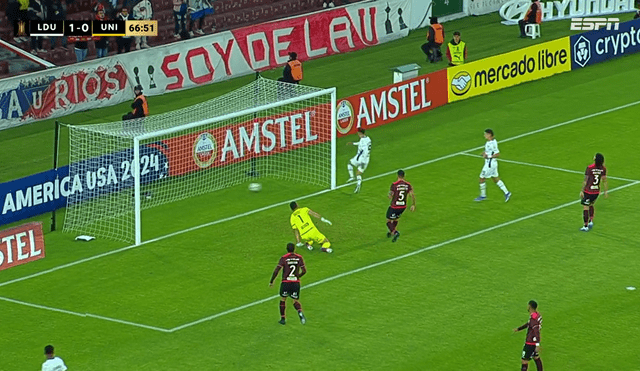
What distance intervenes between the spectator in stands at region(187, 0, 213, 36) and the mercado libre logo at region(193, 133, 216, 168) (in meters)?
15.5

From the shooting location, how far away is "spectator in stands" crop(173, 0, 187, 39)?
176 feet

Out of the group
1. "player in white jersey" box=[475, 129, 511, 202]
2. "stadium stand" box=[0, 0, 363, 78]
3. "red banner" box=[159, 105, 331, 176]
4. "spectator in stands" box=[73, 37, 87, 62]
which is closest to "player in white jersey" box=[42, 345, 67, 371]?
"red banner" box=[159, 105, 331, 176]

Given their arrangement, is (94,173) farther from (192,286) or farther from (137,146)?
(192,286)

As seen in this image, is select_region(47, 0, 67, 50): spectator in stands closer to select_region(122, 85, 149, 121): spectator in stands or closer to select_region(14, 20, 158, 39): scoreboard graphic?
select_region(14, 20, 158, 39): scoreboard graphic

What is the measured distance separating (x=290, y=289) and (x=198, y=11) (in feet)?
89.5

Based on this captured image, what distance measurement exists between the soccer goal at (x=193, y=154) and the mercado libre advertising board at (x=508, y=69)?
22.5 feet

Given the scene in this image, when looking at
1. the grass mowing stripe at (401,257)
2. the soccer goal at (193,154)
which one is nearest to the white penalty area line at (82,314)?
the grass mowing stripe at (401,257)

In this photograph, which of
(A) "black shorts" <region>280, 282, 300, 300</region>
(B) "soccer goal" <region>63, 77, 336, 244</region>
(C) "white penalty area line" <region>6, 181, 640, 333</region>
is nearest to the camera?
(A) "black shorts" <region>280, 282, 300, 300</region>

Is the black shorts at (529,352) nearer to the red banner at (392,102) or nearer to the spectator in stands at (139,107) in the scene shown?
the red banner at (392,102)

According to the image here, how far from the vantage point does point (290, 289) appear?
96.1 feet

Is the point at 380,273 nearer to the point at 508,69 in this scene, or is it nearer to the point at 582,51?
the point at 508,69

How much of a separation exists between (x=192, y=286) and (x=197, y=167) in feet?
26.9

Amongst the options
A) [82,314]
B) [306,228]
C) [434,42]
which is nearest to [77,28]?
[434,42]

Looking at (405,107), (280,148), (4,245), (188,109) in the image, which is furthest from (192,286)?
(405,107)
